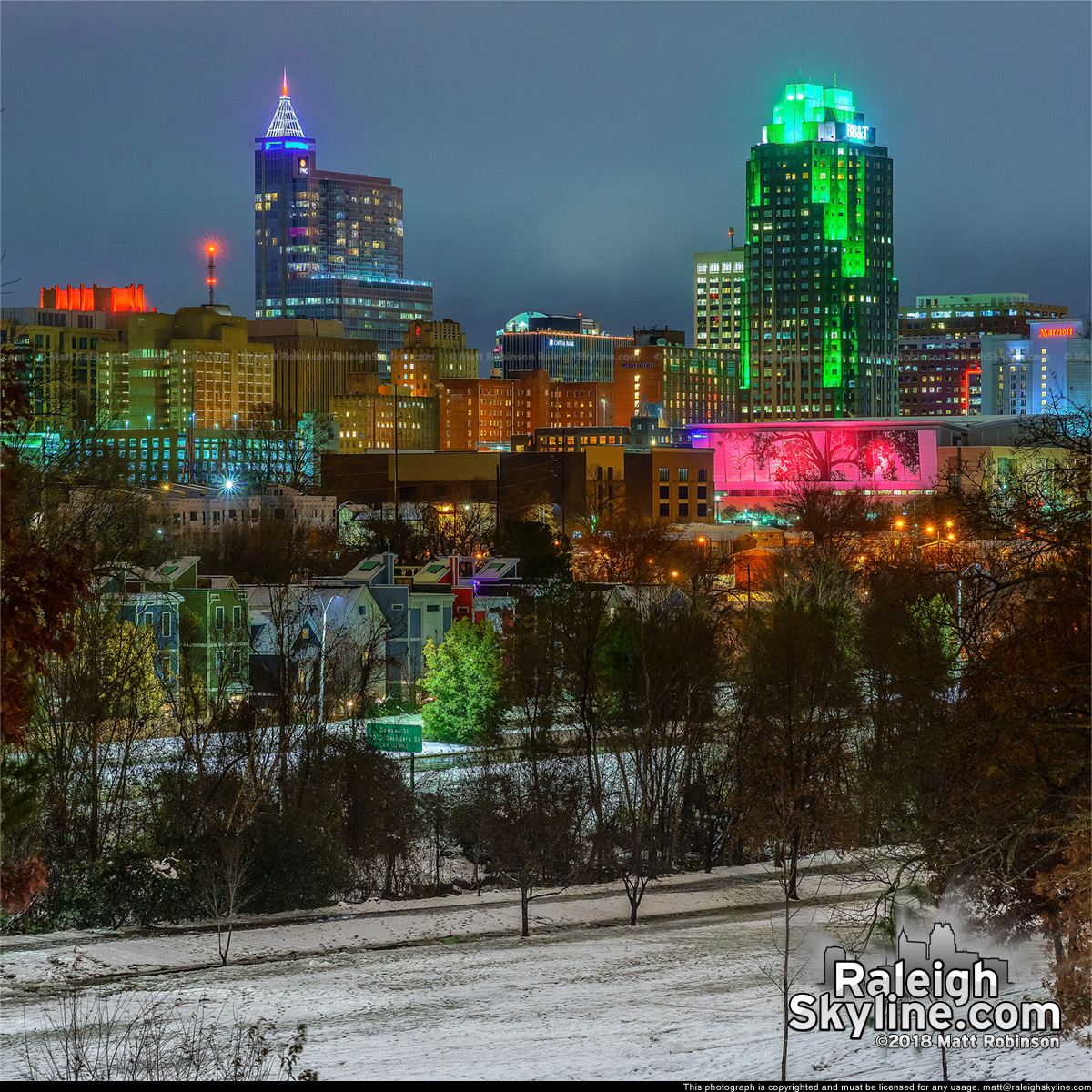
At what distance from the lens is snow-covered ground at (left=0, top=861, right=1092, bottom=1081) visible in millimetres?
17859

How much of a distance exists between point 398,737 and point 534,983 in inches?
297

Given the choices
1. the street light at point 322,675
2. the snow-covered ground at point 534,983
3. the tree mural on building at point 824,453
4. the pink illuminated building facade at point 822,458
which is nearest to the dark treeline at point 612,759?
the street light at point 322,675

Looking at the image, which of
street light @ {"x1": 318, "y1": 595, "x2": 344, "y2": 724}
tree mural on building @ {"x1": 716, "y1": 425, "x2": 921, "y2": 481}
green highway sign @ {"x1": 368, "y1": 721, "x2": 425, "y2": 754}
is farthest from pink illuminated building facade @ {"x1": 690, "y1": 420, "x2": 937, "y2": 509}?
green highway sign @ {"x1": 368, "y1": 721, "x2": 425, "y2": 754}

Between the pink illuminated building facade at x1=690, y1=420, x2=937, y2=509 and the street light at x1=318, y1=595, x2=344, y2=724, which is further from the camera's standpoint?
the pink illuminated building facade at x1=690, y1=420, x2=937, y2=509

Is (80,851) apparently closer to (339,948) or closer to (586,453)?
(339,948)

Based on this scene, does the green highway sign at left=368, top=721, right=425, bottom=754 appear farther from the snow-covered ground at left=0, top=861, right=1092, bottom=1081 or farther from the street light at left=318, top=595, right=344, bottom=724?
the street light at left=318, top=595, right=344, bottom=724

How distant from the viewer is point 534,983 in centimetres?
2312

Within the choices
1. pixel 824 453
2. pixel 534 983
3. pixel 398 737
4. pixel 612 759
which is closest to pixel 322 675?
pixel 398 737

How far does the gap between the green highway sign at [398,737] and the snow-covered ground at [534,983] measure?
114 inches

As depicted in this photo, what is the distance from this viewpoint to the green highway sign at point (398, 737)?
1145 inches

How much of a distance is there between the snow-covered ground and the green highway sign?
9.53ft

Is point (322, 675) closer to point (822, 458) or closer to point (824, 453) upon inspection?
point (822, 458)

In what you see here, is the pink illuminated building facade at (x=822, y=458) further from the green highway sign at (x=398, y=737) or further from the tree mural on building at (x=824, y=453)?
the green highway sign at (x=398, y=737)

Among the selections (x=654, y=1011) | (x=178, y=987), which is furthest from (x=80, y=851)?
(x=654, y=1011)
